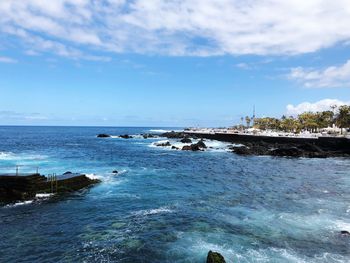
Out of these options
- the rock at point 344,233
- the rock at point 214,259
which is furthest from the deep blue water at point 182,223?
Answer: the rock at point 214,259

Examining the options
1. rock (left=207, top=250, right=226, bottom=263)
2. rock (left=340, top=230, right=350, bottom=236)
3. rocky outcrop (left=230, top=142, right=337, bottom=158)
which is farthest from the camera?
rocky outcrop (left=230, top=142, right=337, bottom=158)

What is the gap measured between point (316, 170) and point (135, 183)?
1142 inches

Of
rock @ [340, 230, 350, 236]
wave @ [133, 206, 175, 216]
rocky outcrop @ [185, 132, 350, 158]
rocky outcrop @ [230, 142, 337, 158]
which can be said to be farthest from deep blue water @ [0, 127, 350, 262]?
rocky outcrop @ [185, 132, 350, 158]

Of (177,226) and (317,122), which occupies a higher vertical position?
(317,122)

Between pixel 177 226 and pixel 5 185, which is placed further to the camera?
pixel 5 185

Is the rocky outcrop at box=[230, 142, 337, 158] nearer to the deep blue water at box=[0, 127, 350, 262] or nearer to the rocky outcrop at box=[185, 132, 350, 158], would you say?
the rocky outcrop at box=[185, 132, 350, 158]

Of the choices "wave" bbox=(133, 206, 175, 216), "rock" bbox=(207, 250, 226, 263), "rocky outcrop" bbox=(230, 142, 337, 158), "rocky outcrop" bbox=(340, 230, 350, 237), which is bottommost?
"wave" bbox=(133, 206, 175, 216)

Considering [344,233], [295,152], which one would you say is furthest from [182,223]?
[295,152]

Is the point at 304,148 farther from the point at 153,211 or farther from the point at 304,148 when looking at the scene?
the point at 153,211

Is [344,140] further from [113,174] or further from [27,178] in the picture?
[27,178]

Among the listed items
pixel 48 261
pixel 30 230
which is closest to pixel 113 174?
pixel 30 230

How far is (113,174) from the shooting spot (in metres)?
43.9

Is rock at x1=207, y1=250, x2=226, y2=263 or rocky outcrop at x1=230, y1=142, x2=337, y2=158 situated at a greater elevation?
rocky outcrop at x1=230, y1=142, x2=337, y2=158

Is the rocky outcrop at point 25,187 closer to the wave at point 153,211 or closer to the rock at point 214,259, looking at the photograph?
the wave at point 153,211
